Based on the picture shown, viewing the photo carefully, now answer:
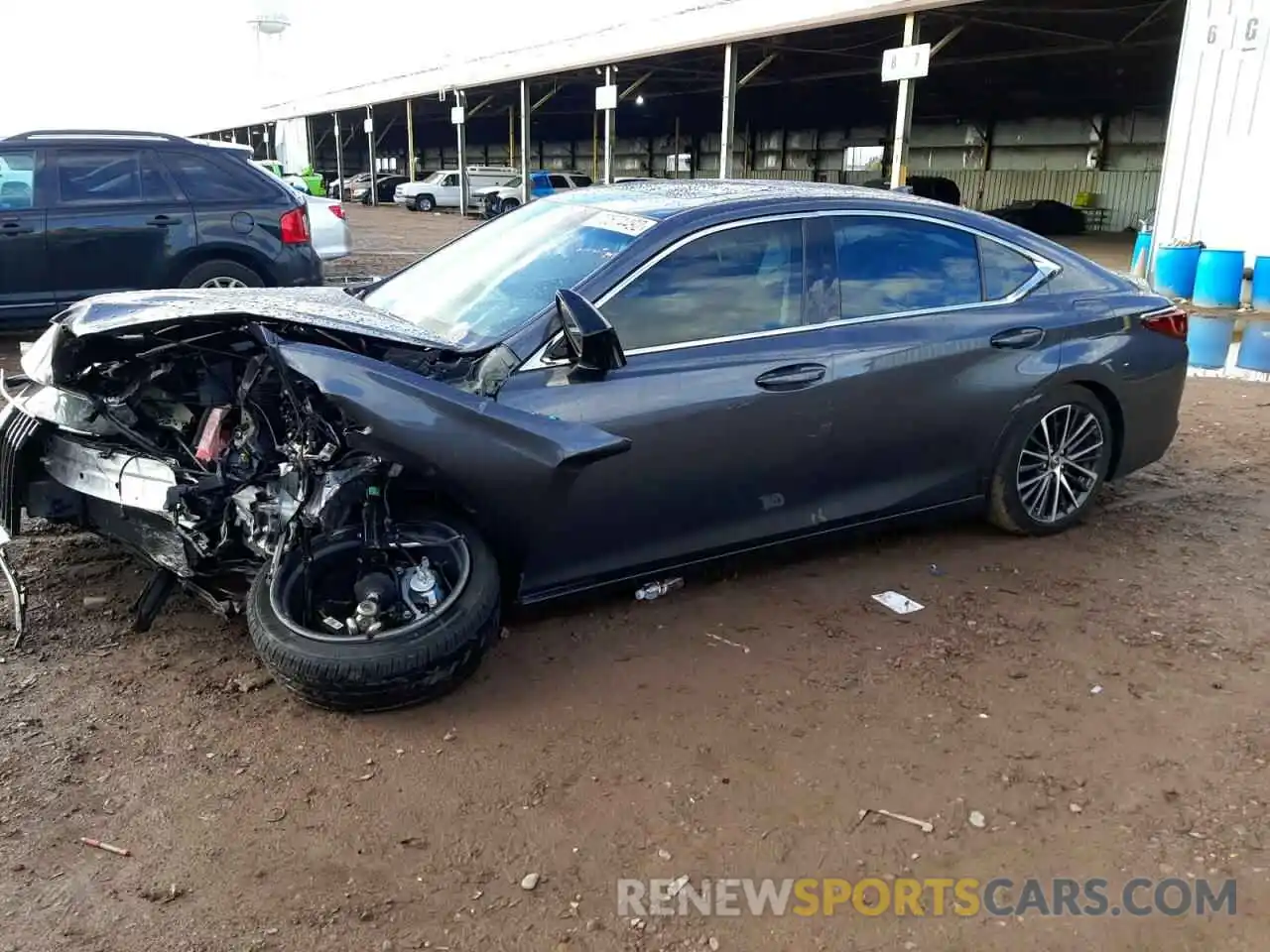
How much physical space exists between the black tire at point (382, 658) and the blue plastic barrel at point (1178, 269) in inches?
451

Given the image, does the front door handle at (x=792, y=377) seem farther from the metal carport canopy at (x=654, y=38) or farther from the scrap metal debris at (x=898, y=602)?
the metal carport canopy at (x=654, y=38)

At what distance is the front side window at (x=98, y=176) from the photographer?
8.16 metres

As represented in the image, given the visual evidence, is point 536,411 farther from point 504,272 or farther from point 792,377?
point 792,377

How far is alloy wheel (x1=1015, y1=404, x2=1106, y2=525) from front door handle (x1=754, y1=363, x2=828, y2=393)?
1272 millimetres

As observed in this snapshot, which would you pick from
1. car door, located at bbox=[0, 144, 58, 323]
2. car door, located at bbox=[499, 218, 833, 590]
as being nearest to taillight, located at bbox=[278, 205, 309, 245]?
car door, located at bbox=[0, 144, 58, 323]

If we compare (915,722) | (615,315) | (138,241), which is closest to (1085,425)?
(915,722)

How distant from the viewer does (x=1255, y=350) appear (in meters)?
8.69

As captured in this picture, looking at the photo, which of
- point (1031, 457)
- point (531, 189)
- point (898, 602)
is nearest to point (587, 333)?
point (898, 602)

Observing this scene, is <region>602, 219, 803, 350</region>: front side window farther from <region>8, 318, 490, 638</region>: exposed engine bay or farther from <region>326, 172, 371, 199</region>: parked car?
<region>326, 172, 371, 199</region>: parked car

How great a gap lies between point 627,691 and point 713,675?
32 centimetres

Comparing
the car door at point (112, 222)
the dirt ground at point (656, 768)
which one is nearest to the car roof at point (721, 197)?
the dirt ground at point (656, 768)

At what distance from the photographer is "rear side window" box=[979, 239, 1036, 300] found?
14.5ft

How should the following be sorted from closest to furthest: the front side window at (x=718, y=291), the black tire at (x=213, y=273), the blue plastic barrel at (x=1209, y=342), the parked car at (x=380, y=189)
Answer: the front side window at (x=718, y=291), the black tire at (x=213, y=273), the blue plastic barrel at (x=1209, y=342), the parked car at (x=380, y=189)

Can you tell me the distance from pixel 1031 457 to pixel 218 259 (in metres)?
7.06
